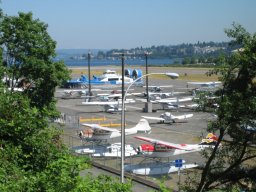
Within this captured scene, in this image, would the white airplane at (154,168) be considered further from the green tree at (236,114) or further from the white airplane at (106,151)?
the green tree at (236,114)

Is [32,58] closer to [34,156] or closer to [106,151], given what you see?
[106,151]

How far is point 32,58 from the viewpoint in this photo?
2839 centimetres

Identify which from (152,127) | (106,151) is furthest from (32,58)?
(152,127)

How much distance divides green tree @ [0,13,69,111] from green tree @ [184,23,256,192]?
1574cm

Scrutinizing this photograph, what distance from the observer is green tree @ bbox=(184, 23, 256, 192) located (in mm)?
13305

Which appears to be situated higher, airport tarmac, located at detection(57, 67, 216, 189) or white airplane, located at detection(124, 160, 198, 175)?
white airplane, located at detection(124, 160, 198, 175)

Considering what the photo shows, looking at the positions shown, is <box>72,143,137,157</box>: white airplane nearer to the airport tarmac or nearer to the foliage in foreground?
the airport tarmac

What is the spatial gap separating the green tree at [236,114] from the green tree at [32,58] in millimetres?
15738

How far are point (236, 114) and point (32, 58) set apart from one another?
17.7 metres

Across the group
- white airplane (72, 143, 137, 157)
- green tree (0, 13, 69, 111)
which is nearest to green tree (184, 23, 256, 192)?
green tree (0, 13, 69, 111)

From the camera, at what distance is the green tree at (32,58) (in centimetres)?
2853

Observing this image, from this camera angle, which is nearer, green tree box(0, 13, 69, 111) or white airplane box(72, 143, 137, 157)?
green tree box(0, 13, 69, 111)

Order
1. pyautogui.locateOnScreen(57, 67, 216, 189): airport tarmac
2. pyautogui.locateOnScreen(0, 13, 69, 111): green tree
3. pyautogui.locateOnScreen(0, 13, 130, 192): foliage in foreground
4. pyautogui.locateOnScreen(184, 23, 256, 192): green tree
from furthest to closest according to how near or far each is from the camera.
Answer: pyautogui.locateOnScreen(57, 67, 216, 189): airport tarmac, pyautogui.locateOnScreen(0, 13, 69, 111): green tree, pyautogui.locateOnScreen(184, 23, 256, 192): green tree, pyautogui.locateOnScreen(0, 13, 130, 192): foliage in foreground

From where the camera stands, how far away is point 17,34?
1146 inches
